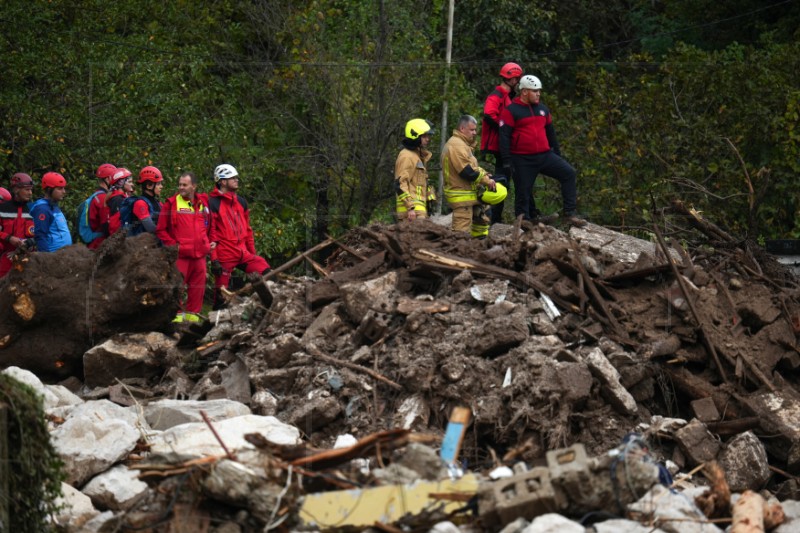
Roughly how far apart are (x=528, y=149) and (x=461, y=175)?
858 mm

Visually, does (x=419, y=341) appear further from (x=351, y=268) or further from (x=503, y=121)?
(x=503, y=121)

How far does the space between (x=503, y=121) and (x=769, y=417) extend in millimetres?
5151

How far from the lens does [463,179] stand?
47.0 ft

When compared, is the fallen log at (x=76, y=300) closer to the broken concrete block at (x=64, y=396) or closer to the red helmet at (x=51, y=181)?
the broken concrete block at (x=64, y=396)

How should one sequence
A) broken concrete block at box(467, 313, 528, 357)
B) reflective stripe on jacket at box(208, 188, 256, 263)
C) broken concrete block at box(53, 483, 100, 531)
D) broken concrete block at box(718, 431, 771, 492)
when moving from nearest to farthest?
broken concrete block at box(53, 483, 100, 531)
broken concrete block at box(718, 431, 771, 492)
broken concrete block at box(467, 313, 528, 357)
reflective stripe on jacket at box(208, 188, 256, 263)

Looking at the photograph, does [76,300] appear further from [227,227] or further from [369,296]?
[369,296]

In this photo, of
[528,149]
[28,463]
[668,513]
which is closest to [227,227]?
[528,149]

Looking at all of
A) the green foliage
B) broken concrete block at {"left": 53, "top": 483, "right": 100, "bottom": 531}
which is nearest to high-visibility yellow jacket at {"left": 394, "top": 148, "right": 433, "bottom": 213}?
broken concrete block at {"left": 53, "top": 483, "right": 100, "bottom": 531}

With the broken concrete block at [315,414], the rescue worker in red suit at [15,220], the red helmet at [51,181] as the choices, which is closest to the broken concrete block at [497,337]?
the broken concrete block at [315,414]

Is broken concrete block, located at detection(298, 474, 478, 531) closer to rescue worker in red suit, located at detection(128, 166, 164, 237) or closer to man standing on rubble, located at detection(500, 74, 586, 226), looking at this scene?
rescue worker in red suit, located at detection(128, 166, 164, 237)

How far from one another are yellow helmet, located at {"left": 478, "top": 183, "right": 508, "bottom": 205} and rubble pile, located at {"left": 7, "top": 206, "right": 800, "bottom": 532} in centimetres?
128

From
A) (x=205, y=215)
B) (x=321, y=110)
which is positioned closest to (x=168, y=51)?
(x=321, y=110)

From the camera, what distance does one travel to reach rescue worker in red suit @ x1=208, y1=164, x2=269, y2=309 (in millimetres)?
14281

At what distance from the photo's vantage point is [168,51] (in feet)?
69.6
